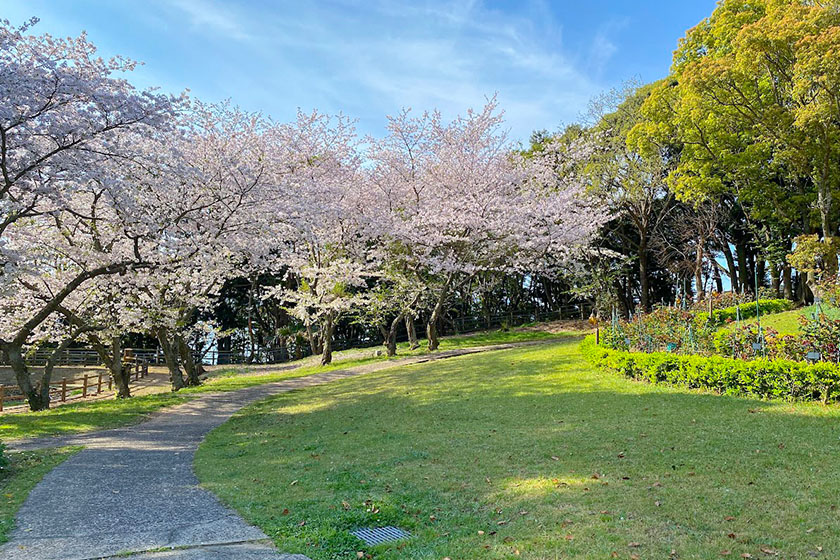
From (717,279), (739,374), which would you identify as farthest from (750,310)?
(717,279)

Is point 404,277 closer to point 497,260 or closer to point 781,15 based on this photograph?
point 497,260

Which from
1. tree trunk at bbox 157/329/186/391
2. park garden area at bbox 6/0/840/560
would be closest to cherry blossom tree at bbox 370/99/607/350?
park garden area at bbox 6/0/840/560

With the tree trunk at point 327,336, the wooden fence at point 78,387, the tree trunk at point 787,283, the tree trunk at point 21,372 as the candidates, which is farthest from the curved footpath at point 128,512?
the tree trunk at point 787,283

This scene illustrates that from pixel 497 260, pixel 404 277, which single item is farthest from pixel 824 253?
pixel 404 277

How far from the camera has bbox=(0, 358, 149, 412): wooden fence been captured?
1944cm

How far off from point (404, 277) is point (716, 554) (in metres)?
16.2

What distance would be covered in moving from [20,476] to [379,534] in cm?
476

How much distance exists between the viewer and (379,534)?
4.20m

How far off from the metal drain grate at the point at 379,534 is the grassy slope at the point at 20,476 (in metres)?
2.63

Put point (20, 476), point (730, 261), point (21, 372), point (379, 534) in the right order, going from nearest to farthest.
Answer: point (379, 534) → point (20, 476) → point (21, 372) → point (730, 261)

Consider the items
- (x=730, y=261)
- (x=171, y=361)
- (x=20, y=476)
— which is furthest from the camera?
(x=730, y=261)

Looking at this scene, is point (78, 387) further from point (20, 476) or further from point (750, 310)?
point (750, 310)

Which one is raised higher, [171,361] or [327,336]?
[327,336]

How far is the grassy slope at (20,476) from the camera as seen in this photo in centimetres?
483
